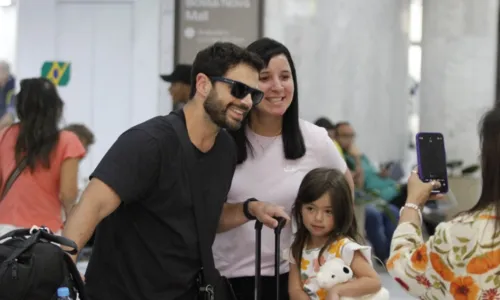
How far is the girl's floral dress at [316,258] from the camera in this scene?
382 centimetres

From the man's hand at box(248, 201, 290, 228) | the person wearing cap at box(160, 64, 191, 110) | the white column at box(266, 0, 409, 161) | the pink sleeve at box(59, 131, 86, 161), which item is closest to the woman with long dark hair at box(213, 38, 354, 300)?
the man's hand at box(248, 201, 290, 228)

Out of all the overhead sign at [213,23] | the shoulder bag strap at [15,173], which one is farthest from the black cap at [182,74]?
the overhead sign at [213,23]

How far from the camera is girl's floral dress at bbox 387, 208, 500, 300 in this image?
2717 mm

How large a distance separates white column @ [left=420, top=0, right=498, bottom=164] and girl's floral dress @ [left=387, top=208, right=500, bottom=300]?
435 inches

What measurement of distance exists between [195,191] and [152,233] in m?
0.21

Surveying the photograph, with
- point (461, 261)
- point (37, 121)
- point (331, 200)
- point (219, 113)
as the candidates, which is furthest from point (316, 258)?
point (37, 121)

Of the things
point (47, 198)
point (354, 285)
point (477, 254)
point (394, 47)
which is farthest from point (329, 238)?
point (394, 47)

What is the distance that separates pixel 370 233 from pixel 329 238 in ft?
22.1

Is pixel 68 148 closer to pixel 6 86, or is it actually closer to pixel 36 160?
pixel 36 160

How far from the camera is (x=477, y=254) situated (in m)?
2.72

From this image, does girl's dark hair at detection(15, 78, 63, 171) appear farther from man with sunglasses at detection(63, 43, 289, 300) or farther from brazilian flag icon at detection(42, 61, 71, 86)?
brazilian flag icon at detection(42, 61, 71, 86)

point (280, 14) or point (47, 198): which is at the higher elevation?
point (280, 14)

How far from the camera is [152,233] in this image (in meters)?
3.36

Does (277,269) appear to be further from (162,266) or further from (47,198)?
(47,198)
